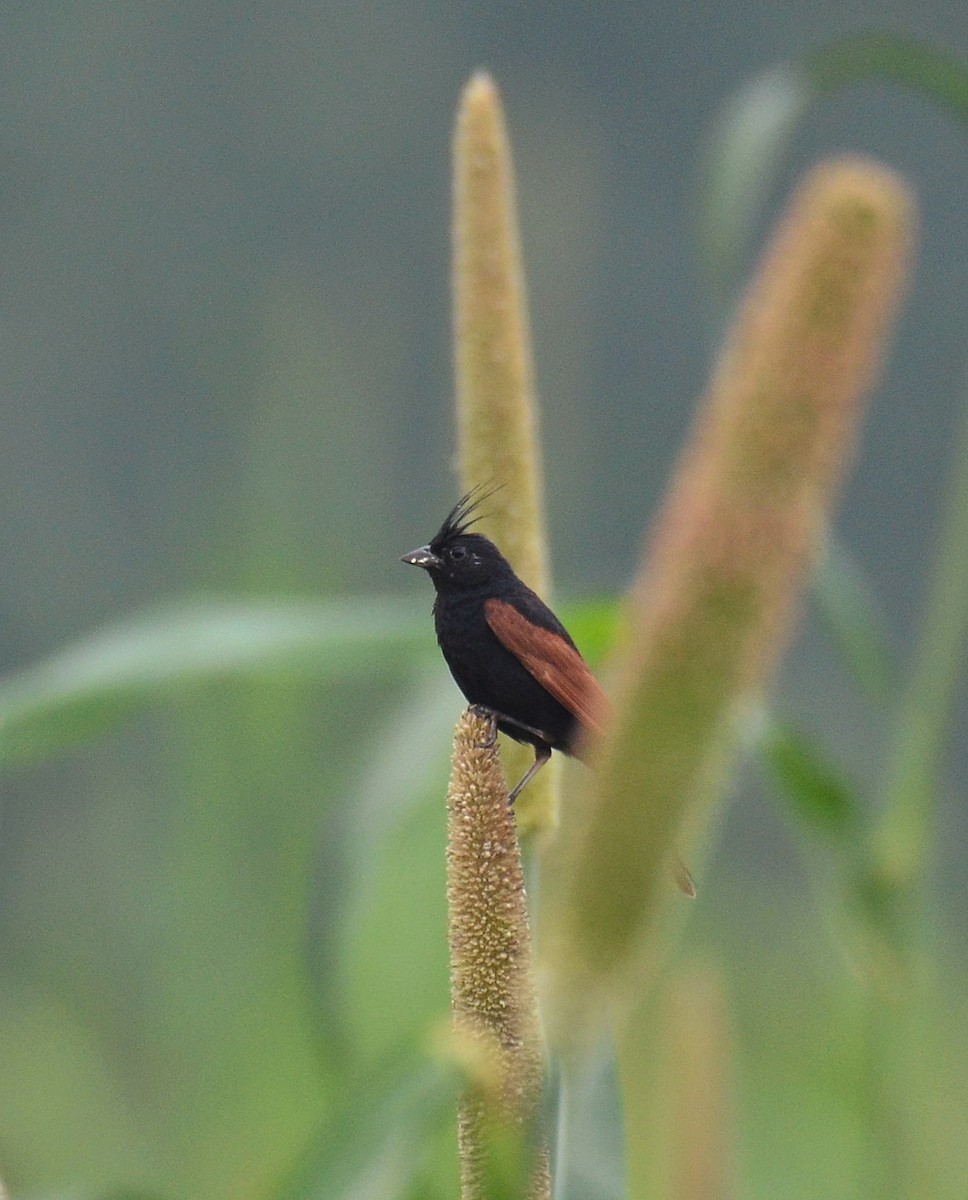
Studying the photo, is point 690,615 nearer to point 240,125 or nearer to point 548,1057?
point 548,1057

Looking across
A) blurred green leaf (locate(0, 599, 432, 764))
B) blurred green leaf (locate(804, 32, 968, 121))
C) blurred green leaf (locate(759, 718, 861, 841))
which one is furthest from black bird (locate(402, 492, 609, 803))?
blurred green leaf (locate(804, 32, 968, 121))

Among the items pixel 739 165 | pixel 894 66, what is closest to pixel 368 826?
pixel 739 165

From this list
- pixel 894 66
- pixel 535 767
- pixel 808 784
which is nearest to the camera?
pixel 535 767

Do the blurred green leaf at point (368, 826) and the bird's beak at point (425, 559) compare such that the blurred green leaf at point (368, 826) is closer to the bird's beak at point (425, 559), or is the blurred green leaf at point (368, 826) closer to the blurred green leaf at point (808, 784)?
the bird's beak at point (425, 559)

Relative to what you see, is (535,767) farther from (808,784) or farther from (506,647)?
(808,784)

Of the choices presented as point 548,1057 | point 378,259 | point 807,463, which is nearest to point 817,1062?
point 548,1057

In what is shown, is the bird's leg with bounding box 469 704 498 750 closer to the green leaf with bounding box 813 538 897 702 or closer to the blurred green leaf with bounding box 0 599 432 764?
the blurred green leaf with bounding box 0 599 432 764
